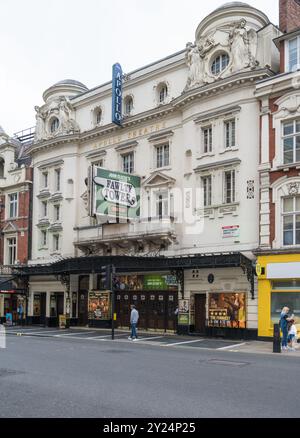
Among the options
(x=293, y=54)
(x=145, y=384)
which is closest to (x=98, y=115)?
(x=293, y=54)

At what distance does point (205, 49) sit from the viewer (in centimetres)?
2761

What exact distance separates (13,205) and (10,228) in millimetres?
1941

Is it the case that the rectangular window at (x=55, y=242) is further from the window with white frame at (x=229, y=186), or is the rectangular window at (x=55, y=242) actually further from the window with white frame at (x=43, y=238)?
the window with white frame at (x=229, y=186)

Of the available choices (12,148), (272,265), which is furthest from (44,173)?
(272,265)

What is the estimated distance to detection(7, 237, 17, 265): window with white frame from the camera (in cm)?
3934

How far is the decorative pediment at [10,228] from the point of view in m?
38.9

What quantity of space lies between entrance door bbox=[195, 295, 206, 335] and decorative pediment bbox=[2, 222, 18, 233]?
17119mm

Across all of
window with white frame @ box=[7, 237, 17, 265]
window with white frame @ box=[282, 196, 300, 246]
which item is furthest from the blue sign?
window with white frame @ box=[7, 237, 17, 265]

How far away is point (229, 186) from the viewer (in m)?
26.5

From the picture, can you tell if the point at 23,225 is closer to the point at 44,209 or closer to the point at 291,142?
the point at 44,209

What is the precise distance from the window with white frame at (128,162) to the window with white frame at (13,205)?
11277 mm

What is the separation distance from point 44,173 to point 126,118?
8923 mm

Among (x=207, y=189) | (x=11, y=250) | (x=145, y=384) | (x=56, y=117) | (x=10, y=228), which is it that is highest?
(x=56, y=117)

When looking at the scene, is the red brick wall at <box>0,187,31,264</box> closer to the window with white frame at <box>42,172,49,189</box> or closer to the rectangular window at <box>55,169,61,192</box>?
the window with white frame at <box>42,172,49,189</box>
